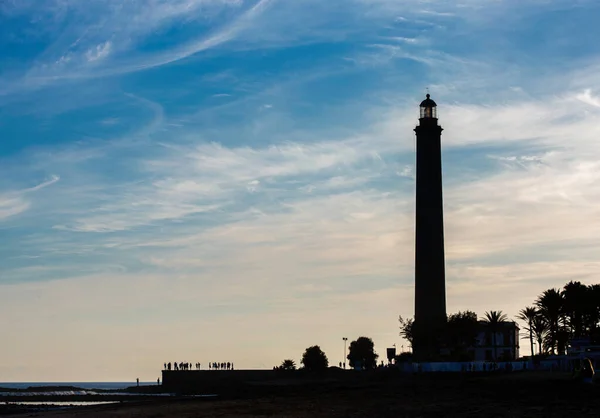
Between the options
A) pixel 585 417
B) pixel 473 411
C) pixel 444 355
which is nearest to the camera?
pixel 585 417

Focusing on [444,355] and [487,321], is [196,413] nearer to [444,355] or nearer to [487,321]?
[444,355]

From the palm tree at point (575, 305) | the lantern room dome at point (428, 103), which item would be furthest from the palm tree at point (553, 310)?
the lantern room dome at point (428, 103)

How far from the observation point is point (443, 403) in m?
46.5

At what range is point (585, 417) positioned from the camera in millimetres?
35375

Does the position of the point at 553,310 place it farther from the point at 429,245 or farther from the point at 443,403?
the point at 443,403

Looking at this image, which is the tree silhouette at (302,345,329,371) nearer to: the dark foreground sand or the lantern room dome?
the lantern room dome

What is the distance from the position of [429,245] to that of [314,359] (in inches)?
1091

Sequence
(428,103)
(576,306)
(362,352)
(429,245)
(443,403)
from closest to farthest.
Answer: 1. (443,403)
2. (576,306)
3. (429,245)
4. (428,103)
5. (362,352)

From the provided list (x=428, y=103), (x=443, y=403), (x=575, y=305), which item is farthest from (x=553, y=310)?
(x=443, y=403)

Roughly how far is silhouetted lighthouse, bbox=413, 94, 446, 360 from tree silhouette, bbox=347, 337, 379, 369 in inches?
999

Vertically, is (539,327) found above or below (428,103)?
below

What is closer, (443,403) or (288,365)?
(443,403)

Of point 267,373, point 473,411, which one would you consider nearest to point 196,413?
point 473,411

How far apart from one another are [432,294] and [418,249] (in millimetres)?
5471
